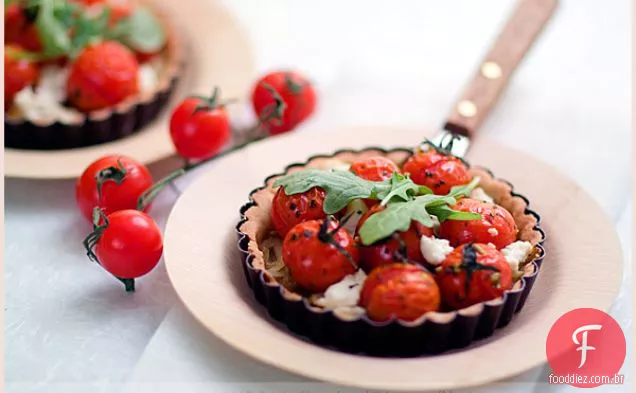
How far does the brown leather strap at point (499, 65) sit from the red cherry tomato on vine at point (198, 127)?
2.52ft

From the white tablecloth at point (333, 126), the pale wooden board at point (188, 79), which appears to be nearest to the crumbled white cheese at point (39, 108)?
the pale wooden board at point (188, 79)

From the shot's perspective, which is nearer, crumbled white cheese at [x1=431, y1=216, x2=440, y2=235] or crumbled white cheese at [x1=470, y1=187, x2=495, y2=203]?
crumbled white cheese at [x1=431, y1=216, x2=440, y2=235]

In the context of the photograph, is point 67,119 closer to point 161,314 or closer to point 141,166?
point 141,166

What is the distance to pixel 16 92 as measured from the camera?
3172mm

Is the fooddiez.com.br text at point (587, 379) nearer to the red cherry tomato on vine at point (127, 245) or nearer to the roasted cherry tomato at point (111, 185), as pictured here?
the red cherry tomato on vine at point (127, 245)

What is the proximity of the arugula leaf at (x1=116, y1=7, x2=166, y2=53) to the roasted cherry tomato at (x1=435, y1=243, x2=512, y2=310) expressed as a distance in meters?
1.77

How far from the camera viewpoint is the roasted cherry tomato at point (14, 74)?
3139mm

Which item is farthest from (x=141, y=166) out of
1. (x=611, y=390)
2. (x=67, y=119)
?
(x=611, y=390)

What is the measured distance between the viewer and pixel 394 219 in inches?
86.8

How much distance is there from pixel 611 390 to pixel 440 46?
7.06 feet

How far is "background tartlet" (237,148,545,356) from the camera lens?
2137 millimetres

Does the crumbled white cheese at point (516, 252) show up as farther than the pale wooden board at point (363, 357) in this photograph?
Yes

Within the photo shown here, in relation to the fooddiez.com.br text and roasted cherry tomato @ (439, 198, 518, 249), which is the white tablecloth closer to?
the fooddiez.com.br text

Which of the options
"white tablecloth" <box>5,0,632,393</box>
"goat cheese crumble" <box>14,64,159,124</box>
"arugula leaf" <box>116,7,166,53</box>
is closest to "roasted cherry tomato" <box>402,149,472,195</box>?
"white tablecloth" <box>5,0,632,393</box>
